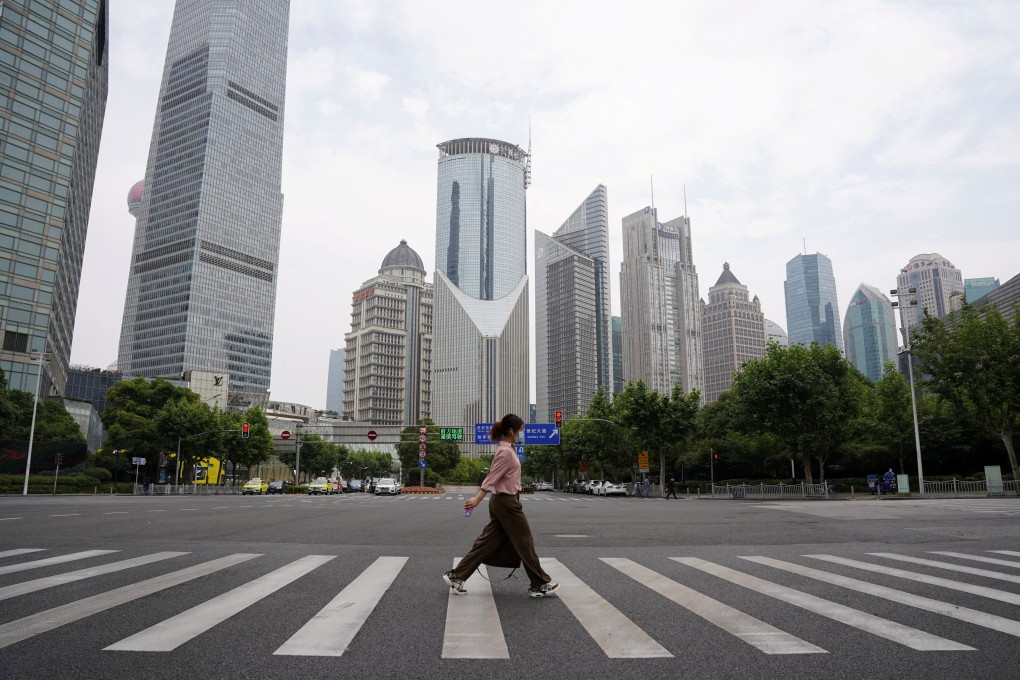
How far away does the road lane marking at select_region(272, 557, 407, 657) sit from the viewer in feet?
13.6

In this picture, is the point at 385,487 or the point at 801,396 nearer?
the point at 801,396

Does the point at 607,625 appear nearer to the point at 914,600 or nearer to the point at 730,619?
the point at 730,619

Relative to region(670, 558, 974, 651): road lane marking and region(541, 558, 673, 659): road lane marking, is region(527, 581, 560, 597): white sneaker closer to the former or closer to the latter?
region(541, 558, 673, 659): road lane marking

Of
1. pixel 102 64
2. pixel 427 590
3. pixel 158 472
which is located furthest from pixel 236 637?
pixel 102 64

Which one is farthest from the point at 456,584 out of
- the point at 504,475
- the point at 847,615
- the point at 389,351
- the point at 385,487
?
the point at 389,351

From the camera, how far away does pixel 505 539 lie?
6332 millimetres

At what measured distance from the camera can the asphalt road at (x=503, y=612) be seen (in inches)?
151

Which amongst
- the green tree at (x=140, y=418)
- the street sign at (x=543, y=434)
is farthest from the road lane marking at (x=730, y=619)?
the green tree at (x=140, y=418)

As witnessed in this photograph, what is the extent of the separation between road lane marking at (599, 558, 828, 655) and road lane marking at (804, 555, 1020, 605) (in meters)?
2.57

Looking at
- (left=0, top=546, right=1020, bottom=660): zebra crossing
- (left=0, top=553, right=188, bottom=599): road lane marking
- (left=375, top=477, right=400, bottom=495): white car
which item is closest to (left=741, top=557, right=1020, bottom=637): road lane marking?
(left=0, top=546, right=1020, bottom=660): zebra crossing

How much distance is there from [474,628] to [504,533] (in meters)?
1.56

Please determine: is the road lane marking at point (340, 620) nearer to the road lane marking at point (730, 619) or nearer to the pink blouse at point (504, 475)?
the pink blouse at point (504, 475)

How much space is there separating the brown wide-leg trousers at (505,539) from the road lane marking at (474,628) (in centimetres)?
31

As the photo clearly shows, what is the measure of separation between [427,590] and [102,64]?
99562 mm
